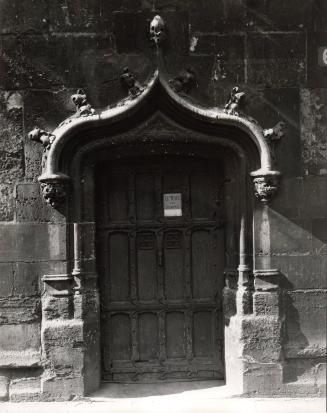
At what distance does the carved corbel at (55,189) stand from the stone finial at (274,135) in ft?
6.40

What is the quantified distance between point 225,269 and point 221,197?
75 centimetres

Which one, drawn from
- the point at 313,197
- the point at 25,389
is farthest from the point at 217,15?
the point at 25,389

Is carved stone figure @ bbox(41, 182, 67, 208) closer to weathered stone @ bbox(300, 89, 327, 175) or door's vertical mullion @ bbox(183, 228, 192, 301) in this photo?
door's vertical mullion @ bbox(183, 228, 192, 301)

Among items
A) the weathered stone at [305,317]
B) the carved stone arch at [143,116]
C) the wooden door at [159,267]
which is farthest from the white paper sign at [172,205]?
the weathered stone at [305,317]

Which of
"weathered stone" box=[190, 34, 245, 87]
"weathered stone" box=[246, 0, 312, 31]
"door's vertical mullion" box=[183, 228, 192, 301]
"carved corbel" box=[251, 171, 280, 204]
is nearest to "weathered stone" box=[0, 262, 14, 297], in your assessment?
"door's vertical mullion" box=[183, 228, 192, 301]

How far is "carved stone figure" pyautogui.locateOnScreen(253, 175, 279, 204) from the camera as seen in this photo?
14.4 ft

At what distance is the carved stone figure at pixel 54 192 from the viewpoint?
14.2 ft

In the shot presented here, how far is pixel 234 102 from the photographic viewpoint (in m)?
4.43

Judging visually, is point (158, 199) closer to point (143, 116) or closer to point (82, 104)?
point (143, 116)

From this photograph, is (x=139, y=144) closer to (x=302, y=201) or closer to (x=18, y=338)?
(x=302, y=201)

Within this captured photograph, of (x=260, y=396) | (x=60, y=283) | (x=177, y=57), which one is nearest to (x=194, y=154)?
(x=177, y=57)

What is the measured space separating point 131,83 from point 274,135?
145cm

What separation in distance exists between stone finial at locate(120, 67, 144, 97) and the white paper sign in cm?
109

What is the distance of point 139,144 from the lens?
4594 millimetres
